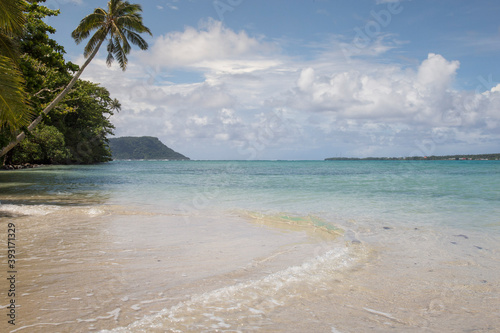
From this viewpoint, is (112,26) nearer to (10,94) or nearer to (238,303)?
(10,94)

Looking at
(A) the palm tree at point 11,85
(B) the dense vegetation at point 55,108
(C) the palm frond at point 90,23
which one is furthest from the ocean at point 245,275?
(C) the palm frond at point 90,23

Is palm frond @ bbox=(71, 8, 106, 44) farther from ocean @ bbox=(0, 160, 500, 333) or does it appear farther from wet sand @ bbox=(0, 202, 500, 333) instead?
wet sand @ bbox=(0, 202, 500, 333)

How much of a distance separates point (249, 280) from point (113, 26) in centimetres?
1932

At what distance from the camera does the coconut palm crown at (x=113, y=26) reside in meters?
18.5

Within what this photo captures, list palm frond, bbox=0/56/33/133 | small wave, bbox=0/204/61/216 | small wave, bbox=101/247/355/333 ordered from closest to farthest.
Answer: small wave, bbox=101/247/355/333 → palm frond, bbox=0/56/33/133 → small wave, bbox=0/204/61/216

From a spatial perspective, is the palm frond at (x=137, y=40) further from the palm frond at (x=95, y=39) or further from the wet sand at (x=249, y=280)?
the wet sand at (x=249, y=280)

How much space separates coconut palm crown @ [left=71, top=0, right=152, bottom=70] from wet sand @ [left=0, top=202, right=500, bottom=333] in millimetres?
14979

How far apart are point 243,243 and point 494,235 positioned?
6.00 metres

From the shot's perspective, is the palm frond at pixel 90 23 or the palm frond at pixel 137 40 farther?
the palm frond at pixel 137 40

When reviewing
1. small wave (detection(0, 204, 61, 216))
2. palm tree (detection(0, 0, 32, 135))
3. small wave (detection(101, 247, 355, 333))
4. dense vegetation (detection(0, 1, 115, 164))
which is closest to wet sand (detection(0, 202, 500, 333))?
small wave (detection(101, 247, 355, 333))

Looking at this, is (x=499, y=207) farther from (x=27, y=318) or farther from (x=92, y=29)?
(x=92, y=29)

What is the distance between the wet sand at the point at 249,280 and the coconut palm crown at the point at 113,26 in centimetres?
1498

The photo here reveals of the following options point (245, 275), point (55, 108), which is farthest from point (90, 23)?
point (245, 275)

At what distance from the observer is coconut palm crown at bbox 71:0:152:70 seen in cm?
1852
